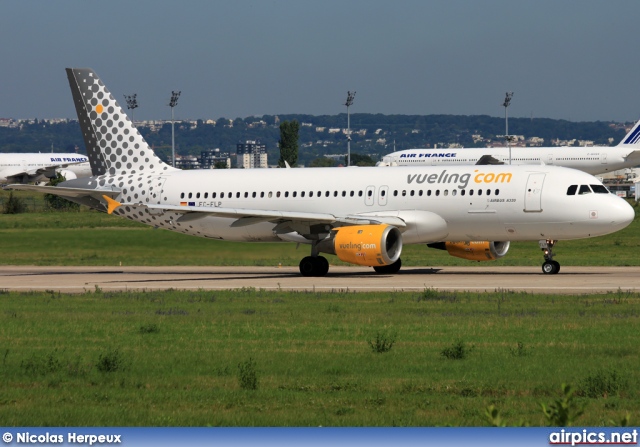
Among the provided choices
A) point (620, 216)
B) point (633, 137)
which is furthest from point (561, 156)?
point (620, 216)

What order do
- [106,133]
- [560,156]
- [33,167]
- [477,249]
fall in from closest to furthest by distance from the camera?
[477,249] < [106,133] < [560,156] < [33,167]

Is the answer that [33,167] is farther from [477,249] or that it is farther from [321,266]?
[477,249]

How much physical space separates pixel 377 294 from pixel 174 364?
13.6m

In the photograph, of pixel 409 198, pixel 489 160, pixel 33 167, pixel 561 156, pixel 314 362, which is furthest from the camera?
pixel 33 167

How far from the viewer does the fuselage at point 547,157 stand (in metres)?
138

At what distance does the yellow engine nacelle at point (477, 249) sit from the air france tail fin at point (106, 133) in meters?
12.2

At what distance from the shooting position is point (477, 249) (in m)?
41.0

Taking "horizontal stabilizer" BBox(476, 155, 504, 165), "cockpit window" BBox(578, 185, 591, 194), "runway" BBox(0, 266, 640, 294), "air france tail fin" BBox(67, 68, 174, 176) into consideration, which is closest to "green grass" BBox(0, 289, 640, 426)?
"runway" BBox(0, 266, 640, 294)

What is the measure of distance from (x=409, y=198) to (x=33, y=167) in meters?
134

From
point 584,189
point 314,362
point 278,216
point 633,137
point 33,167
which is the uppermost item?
point 584,189

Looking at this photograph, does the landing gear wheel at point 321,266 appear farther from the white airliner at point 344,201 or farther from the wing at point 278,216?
the wing at point 278,216

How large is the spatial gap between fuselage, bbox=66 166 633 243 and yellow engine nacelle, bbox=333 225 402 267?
1549mm

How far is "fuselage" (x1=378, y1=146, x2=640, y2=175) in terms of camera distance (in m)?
138

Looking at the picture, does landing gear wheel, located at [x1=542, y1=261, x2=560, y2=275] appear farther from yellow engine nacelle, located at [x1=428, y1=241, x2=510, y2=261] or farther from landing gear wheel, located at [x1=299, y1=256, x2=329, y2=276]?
landing gear wheel, located at [x1=299, y1=256, x2=329, y2=276]
